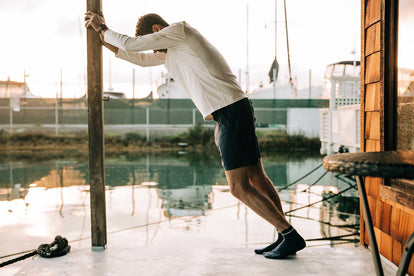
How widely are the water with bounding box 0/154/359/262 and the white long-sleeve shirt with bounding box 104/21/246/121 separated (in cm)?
145

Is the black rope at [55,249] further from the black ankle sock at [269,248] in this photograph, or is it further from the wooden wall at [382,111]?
the wooden wall at [382,111]

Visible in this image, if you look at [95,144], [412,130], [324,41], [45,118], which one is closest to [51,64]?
[45,118]

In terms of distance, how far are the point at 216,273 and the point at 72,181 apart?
514cm

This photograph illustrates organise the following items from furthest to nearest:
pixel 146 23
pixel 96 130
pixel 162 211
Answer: pixel 162 211 → pixel 96 130 → pixel 146 23

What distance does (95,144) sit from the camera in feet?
7.35

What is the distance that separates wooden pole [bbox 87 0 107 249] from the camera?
2.22m

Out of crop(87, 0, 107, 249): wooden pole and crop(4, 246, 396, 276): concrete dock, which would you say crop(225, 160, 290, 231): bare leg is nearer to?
crop(4, 246, 396, 276): concrete dock

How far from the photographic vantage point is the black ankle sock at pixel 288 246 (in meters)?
2.00

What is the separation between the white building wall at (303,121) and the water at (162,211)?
773 centimetres

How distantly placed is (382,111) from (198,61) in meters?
0.95

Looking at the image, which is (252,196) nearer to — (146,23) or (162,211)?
(146,23)

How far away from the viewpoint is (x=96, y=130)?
2.24 metres

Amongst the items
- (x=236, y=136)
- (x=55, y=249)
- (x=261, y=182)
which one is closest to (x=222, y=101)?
(x=236, y=136)

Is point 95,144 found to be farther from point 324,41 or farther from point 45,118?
point 45,118
